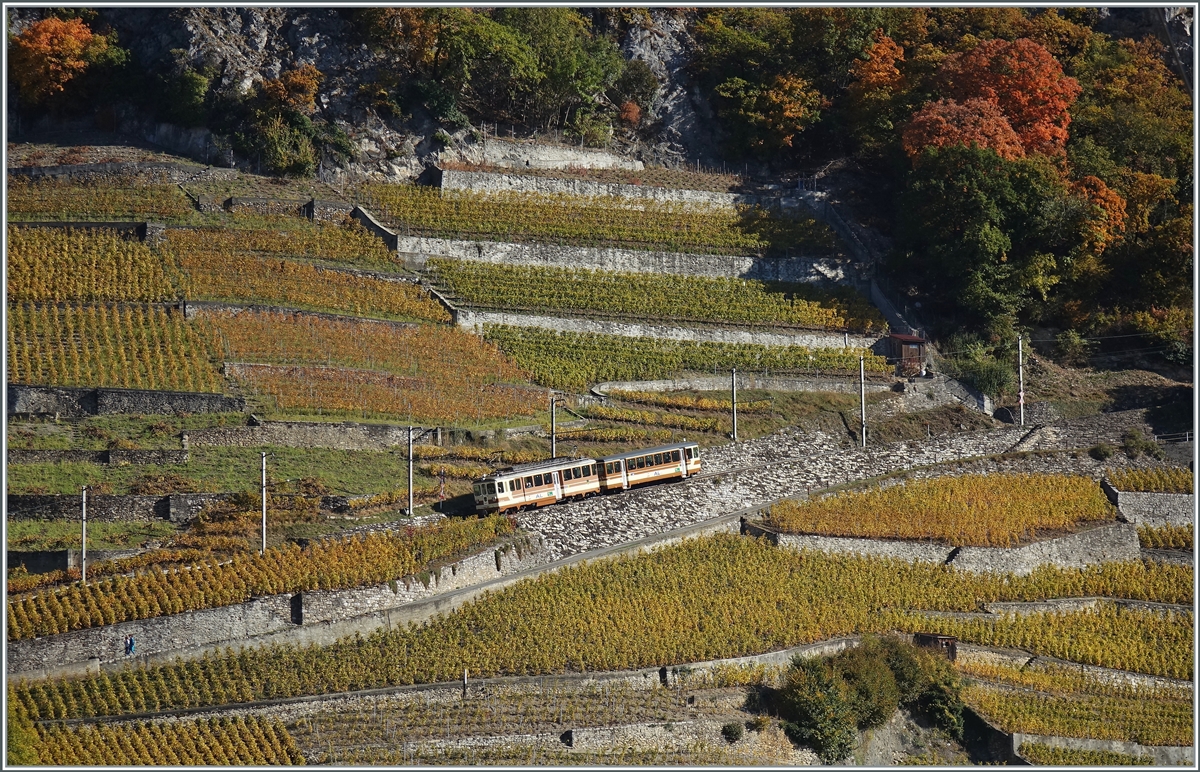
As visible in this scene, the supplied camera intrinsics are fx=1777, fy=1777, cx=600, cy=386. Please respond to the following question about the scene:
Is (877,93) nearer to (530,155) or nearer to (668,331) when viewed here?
(530,155)

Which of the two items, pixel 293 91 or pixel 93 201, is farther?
pixel 293 91

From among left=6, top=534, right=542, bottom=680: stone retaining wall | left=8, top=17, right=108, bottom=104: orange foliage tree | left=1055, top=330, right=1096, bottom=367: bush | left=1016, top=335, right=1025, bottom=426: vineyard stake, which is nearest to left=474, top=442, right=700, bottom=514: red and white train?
left=6, top=534, right=542, bottom=680: stone retaining wall

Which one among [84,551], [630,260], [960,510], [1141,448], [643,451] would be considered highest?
[630,260]

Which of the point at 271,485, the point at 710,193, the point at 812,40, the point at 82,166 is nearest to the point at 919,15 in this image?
the point at 812,40

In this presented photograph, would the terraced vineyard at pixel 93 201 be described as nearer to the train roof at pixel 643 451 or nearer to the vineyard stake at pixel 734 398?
the vineyard stake at pixel 734 398

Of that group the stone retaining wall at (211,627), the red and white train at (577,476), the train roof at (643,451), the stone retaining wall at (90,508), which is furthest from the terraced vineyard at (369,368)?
the stone retaining wall at (211,627)

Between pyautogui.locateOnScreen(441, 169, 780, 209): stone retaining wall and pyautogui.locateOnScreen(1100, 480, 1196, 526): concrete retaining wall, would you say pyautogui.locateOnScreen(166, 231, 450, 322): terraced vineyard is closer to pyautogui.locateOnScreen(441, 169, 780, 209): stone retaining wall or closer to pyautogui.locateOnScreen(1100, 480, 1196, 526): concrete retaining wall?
pyautogui.locateOnScreen(441, 169, 780, 209): stone retaining wall

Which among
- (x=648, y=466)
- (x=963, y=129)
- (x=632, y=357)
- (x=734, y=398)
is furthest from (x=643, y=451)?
(x=963, y=129)

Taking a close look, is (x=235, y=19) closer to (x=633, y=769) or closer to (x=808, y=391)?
(x=808, y=391)
